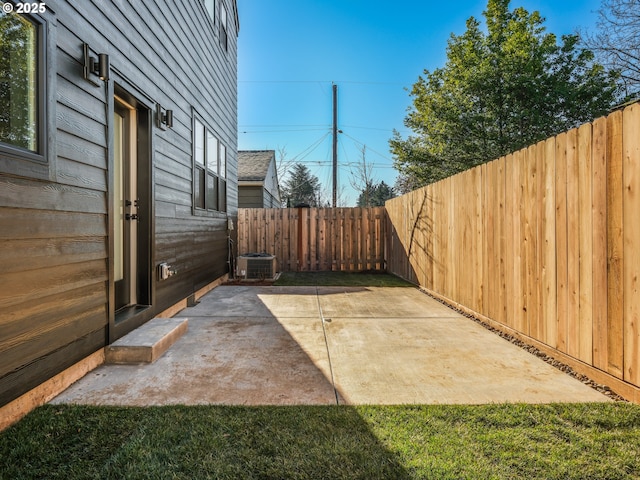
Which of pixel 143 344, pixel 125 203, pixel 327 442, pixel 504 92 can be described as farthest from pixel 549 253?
pixel 504 92

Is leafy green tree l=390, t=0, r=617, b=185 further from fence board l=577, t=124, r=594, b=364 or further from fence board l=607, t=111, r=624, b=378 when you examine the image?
fence board l=607, t=111, r=624, b=378

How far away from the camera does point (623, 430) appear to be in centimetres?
160

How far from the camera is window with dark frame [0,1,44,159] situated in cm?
164

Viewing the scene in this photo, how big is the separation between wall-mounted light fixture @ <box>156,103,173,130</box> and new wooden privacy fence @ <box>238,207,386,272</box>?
440cm

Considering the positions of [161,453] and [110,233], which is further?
[110,233]

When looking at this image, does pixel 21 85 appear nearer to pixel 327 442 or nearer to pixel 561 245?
pixel 327 442

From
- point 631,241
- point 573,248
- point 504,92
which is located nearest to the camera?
point 631,241

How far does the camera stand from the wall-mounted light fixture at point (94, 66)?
2.26 metres

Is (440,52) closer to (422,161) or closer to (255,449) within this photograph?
(422,161)

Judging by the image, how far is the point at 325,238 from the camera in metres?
7.98

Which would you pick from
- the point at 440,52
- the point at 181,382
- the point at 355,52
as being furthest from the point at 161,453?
the point at 440,52

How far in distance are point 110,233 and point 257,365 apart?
153 cm

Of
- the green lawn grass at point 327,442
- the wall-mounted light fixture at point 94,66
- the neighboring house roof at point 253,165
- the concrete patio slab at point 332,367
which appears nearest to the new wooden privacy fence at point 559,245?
the concrete patio slab at point 332,367

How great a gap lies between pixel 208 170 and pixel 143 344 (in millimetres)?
3352
